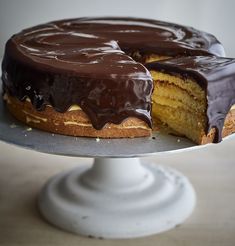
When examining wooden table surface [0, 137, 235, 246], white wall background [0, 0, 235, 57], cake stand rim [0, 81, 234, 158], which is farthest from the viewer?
white wall background [0, 0, 235, 57]

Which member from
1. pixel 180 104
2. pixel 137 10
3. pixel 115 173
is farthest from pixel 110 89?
pixel 137 10

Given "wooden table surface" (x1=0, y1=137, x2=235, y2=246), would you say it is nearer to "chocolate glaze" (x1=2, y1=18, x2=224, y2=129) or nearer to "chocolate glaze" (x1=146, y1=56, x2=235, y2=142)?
"chocolate glaze" (x1=146, y1=56, x2=235, y2=142)

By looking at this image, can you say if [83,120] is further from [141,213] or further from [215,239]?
[215,239]

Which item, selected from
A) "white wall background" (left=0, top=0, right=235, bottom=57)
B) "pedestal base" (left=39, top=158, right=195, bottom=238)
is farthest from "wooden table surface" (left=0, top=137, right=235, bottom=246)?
"white wall background" (left=0, top=0, right=235, bottom=57)

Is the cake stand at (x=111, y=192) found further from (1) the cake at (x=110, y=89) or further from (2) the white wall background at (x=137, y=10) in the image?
(2) the white wall background at (x=137, y=10)

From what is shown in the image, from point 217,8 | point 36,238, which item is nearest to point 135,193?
point 36,238

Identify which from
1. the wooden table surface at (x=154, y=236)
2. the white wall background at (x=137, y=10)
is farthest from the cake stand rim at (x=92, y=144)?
the white wall background at (x=137, y=10)
